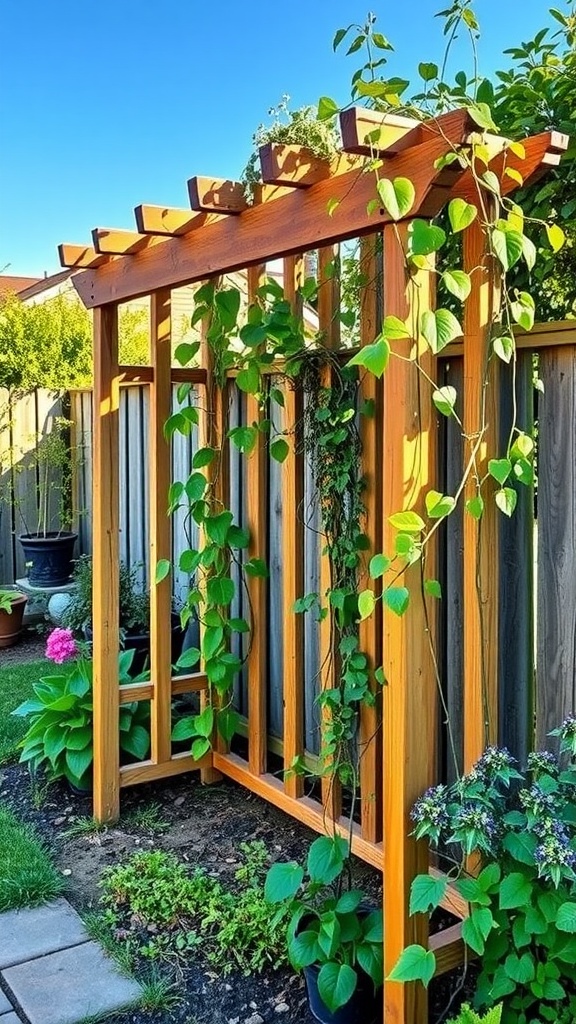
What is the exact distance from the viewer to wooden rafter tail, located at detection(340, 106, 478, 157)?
1.50 meters

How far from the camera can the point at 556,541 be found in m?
1.87

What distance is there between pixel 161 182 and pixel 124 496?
22.4 feet

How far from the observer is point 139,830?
285 centimetres

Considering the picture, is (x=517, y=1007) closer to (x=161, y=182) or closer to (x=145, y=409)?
(x=145, y=409)

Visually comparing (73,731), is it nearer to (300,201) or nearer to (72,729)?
(72,729)

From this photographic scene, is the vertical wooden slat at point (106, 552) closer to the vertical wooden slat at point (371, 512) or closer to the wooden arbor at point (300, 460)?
the wooden arbor at point (300, 460)

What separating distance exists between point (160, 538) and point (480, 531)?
1518 millimetres

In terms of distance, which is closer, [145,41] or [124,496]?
[124,496]

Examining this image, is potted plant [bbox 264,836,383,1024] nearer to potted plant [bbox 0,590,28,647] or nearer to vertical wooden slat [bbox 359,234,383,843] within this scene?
vertical wooden slat [bbox 359,234,383,843]

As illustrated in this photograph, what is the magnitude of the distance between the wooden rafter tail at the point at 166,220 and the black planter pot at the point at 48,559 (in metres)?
Result: 3.53

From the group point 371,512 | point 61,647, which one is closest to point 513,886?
point 371,512

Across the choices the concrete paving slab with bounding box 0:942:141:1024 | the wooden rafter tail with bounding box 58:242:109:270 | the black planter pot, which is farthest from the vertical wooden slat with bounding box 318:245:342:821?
the black planter pot

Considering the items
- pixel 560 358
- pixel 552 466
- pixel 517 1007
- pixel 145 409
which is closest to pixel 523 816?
pixel 517 1007

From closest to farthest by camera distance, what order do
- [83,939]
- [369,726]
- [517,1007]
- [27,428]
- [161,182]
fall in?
[517,1007], [83,939], [369,726], [27,428], [161,182]
